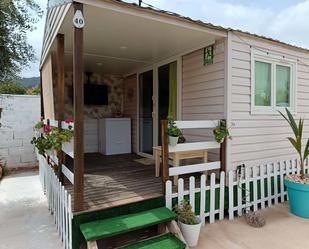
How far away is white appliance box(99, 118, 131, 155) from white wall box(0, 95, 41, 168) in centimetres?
235

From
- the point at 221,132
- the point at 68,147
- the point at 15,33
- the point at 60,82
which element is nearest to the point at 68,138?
the point at 68,147

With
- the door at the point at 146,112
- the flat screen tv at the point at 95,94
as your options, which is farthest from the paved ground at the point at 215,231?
the flat screen tv at the point at 95,94

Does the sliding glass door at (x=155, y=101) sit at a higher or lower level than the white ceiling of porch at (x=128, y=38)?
lower

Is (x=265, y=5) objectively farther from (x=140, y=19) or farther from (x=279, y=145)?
(x=140, y=19)

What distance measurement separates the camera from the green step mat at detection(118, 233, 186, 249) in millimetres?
2449

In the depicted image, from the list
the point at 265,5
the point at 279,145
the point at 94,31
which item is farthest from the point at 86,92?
the point at 265,5

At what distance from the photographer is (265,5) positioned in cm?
702

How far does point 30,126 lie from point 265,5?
794cm

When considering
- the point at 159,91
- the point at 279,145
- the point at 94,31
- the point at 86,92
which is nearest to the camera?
the point at 94,31

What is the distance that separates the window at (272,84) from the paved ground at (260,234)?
1769mm

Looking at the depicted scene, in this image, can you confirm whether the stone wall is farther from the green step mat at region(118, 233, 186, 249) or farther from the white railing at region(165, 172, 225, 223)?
the green step mat at region(118, 233, 186, 249)

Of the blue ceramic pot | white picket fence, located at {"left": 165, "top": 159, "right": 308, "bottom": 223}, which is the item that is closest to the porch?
white picket fence, located at {"left": 165, "top": 159, "right": 308, "bottom": 223}

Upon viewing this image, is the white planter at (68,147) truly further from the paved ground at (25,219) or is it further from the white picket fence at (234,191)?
the white picket fence at (234,191)

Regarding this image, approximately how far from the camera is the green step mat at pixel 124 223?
2.37m
